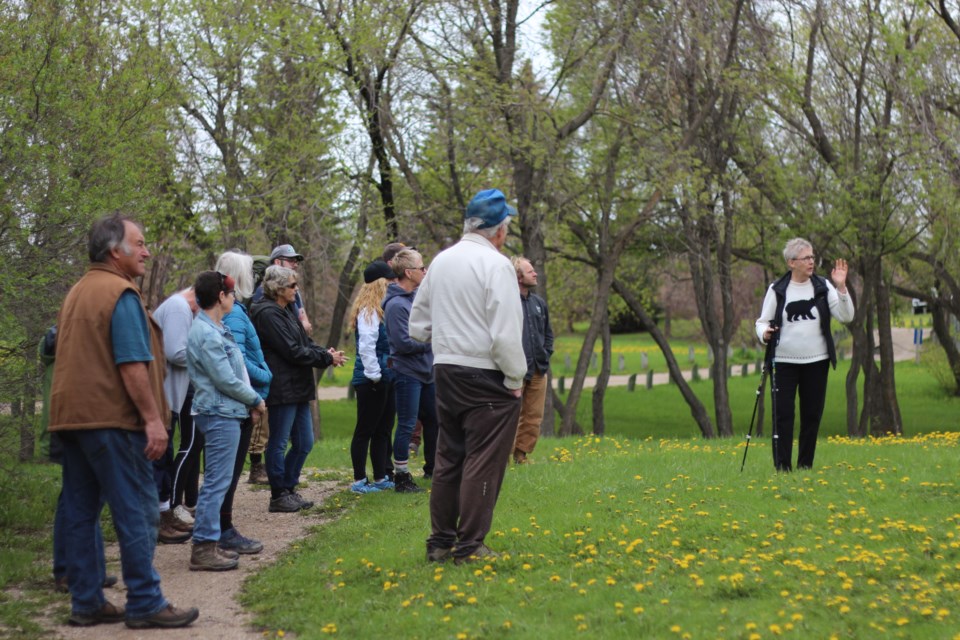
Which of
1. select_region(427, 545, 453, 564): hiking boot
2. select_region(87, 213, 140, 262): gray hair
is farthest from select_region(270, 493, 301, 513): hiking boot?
select_region(87, 213, 140, 262): gray hair

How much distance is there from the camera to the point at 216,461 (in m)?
7.00

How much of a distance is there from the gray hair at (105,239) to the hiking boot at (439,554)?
102 inches

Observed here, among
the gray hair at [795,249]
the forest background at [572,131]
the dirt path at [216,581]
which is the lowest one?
the dirt path at [216,581]

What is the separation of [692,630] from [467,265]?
2.55 metres

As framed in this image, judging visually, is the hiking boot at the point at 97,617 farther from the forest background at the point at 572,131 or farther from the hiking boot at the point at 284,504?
the forest background at the point at 572,131

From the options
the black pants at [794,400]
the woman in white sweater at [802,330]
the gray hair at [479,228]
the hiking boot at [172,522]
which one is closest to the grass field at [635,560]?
the black pants at [794,400]

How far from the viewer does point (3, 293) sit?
27.6ft

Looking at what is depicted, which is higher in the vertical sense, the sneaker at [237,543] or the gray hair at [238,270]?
the gray hair at [238,270]

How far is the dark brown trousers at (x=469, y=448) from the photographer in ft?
21.2

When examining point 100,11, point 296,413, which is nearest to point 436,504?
point 296,413

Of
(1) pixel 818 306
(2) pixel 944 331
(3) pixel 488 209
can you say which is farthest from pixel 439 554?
(2) pixel 944 331

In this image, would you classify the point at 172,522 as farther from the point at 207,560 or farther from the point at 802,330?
the point at 802,330

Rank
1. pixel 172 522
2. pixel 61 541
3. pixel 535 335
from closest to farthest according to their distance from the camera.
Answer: pixel 61 541
pixel 172 522
pixel 535 335

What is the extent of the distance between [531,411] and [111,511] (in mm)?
6054
